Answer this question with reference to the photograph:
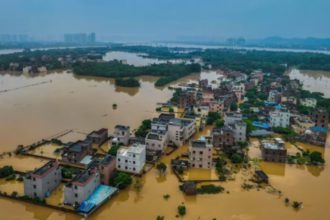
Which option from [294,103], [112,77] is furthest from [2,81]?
[294,103]

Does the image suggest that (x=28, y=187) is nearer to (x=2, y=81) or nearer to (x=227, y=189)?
(x=227, y=189)

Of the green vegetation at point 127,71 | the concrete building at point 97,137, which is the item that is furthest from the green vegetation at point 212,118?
the green vegetation at point 127,71

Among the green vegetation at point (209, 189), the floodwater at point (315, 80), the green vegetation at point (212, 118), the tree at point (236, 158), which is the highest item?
the floodwater at point (315, 80)

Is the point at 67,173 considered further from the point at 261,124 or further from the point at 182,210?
the point at 261,124

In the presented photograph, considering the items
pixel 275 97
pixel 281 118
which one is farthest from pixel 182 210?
pixel 275 97

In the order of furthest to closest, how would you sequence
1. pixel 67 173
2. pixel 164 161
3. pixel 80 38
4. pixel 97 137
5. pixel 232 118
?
pixel 80 38 < pixel 232 118 < pixel 97 137 < pixel 164 161 < pixel 67 173

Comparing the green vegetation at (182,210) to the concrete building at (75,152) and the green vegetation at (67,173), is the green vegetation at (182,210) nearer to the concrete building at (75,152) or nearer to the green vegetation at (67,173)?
the green vegetation at (67,173)

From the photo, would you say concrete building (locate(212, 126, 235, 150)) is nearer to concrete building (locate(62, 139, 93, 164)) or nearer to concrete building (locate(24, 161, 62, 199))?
concrete building (locate(62, 139, 93, 164))
